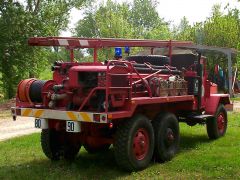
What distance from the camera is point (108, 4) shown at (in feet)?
187

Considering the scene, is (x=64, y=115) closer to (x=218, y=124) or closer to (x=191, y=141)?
(x=191, y=141)

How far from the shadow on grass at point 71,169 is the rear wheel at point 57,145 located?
17 centimetres

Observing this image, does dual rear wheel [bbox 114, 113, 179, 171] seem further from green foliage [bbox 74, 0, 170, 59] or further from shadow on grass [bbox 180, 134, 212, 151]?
green foliage [bbox 74, 0, 170, 59]

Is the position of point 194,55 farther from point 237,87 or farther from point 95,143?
point 237,87

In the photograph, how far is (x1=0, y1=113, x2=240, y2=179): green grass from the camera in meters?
7.08

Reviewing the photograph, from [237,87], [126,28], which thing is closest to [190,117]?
[237,87]

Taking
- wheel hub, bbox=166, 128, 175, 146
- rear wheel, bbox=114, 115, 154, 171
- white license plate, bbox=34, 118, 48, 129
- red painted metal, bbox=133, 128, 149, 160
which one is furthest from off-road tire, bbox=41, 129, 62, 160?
wheel hub, bbox=166, 128, 175, 146

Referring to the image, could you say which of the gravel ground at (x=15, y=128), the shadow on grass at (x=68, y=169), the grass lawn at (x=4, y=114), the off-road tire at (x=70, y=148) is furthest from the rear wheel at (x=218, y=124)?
the grass lawn at (x=4, y=114)

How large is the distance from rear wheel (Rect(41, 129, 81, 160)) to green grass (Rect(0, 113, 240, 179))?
0.18 m

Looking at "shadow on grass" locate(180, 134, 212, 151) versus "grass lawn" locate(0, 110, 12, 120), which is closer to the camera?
"shadow on grass" locate(180, 134, 212, 151)

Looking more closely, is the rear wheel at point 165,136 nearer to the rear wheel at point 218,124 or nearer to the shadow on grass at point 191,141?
the shadow on grass at point 191,141

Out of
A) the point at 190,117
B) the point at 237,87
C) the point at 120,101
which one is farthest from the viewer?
the point at 237,87

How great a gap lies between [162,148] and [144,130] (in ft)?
2.31

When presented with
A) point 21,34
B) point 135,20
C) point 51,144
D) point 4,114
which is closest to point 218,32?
point 21,34
